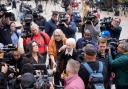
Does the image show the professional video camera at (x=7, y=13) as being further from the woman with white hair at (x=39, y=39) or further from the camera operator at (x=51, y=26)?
the woman with white hair at (x=39, y=39)

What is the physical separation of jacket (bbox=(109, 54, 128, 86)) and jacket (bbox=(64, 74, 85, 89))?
1233mm

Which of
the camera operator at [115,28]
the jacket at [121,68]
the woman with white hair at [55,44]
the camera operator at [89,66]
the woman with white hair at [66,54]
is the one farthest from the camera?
the camera operator at [115,28]

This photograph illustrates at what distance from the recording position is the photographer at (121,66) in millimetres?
8078

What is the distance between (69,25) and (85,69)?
5094mm

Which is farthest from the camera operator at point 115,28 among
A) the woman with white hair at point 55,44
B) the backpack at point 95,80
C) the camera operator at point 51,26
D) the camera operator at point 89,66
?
the backpack at point 95,80

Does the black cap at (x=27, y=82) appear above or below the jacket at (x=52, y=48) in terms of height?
above

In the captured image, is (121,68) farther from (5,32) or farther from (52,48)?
(5,32)

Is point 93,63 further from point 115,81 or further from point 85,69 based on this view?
point 115,81

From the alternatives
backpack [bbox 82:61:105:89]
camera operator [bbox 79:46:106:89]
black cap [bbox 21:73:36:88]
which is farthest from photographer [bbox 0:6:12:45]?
black cap [bbox 21:73:36:88]

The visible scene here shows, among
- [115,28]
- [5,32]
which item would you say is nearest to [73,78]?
[5,32]

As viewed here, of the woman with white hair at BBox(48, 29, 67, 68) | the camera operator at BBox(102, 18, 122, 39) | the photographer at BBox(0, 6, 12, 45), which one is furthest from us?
the camera operator at BBox(102, 18, 122, 39)

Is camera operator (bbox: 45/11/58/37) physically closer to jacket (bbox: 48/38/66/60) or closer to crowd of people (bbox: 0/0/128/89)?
crowd of people (bbox: 0/0/128/89)

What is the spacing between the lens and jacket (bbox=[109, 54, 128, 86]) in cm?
807

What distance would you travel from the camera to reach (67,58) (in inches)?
361
